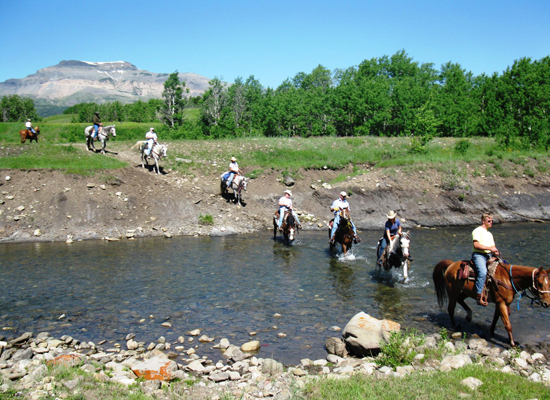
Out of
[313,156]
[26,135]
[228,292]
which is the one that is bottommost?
[228,292]

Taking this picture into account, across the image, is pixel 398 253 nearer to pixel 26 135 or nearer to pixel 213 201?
pixel 213 201

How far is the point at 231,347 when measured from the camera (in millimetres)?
8758

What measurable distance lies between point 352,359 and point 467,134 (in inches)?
1710

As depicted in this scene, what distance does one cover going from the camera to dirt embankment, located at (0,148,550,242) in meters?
21.7

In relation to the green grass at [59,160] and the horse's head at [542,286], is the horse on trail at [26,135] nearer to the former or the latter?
the green grass at [59,160]

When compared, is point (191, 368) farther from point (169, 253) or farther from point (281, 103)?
point (281, 103)

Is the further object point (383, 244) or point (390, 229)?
point (383, 244)

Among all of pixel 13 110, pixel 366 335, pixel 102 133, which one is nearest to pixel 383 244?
pixel 366 335

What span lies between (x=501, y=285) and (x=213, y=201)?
18.7 m

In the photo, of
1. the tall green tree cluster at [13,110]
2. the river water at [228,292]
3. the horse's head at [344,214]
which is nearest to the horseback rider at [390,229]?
the river water at [228,292]

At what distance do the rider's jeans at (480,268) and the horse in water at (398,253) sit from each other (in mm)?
3570

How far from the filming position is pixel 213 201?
25.4 meters

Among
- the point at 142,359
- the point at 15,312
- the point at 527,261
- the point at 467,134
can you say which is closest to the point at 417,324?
the point at 142,359

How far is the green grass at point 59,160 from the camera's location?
24703 mm
